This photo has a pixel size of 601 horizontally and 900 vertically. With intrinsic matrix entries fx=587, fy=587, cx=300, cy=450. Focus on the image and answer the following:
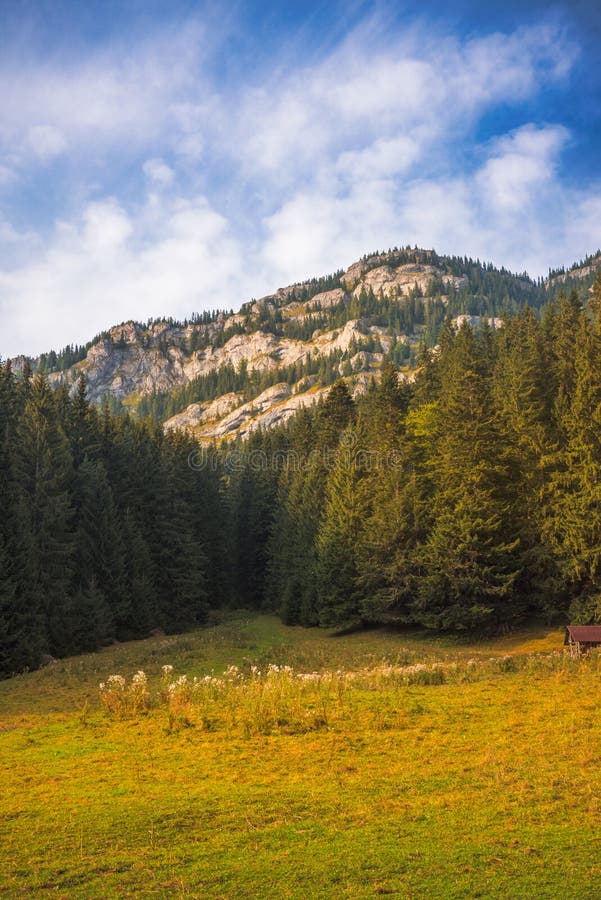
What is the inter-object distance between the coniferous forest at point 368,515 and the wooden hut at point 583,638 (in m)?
11.1

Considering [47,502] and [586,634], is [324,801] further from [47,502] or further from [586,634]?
[47,502]

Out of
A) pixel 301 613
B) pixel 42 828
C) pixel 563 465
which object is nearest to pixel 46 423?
pixel 301 613

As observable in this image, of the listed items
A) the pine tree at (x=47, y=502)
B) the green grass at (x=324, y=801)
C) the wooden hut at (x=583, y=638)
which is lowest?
the wooden hut at (x=583, y=638)

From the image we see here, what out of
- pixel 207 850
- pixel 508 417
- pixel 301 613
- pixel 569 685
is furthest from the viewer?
pixel 301 613

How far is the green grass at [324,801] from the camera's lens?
5793 millimetres

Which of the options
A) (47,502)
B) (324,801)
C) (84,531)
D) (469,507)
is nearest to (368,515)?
(469,507)

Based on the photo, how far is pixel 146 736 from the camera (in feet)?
40.4

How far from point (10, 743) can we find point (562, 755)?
10.8 meters

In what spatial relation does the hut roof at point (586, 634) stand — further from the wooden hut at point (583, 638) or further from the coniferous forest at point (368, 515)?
the coniferous forest at point (368, 515)

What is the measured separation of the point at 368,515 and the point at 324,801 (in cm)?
3634

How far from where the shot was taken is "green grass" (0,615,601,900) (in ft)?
19.0

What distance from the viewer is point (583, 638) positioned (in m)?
19.9

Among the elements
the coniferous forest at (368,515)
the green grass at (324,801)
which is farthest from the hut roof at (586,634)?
the coniferous forest at (368,515)

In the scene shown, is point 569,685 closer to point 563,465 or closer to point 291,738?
point 291,738
